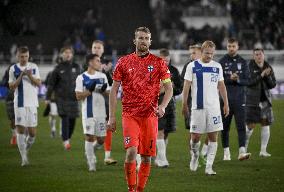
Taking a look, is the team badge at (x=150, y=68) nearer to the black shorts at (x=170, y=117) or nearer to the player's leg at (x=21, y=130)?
the black shorts at (x=170, y=117)

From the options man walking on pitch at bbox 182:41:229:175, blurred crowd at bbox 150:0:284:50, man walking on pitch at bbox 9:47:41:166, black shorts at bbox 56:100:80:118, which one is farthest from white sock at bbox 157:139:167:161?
blurred crowd at bbox 150:0:284:50

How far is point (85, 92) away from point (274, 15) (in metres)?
27.2

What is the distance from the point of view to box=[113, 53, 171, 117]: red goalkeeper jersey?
1148 cm

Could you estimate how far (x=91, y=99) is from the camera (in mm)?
15656

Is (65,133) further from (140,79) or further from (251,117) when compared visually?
(140,79)

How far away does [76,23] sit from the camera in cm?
4278

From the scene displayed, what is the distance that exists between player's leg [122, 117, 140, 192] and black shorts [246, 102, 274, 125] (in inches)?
276

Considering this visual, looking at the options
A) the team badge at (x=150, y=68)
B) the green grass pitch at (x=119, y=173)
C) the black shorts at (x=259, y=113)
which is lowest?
the green grass pitch at (x=119, y=173)

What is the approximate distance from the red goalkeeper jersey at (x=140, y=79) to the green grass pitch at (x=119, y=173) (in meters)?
1.78

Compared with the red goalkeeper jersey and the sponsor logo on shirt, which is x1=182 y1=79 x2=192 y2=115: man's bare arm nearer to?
the red goalkeeper jersey

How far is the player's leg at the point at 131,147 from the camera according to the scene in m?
11.4

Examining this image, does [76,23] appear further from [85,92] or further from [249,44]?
[85,92]

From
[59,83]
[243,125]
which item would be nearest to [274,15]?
[59,83]

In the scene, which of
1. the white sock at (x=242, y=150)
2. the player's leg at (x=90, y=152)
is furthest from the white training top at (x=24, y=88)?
the white sock at (x=242, y=150)
